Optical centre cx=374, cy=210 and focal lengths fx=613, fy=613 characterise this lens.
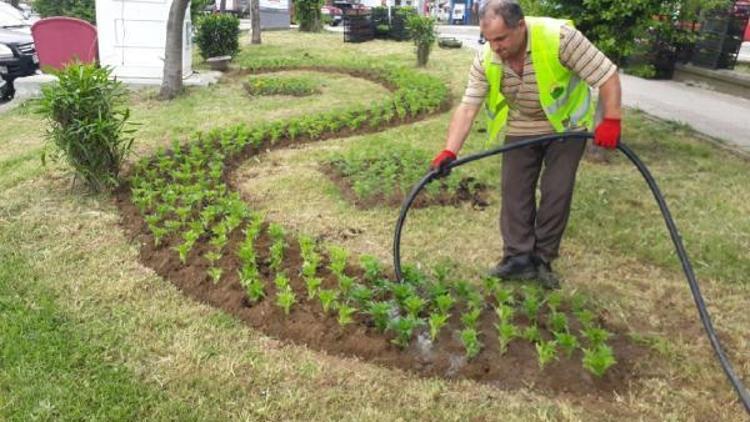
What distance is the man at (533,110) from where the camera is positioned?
3199 mm

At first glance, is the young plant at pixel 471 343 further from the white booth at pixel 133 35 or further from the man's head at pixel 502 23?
the white booth at pixel 133 35

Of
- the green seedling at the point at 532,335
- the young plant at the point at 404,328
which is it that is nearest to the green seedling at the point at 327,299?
the young plant at the point at 404,328

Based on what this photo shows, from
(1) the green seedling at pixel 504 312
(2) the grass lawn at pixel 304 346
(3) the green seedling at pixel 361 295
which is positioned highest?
(1) the green seedling at pixel 504 312

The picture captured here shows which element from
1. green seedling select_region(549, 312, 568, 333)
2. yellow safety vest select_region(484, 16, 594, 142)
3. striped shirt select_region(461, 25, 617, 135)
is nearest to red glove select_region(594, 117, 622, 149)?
Result: striped shirt select_region(461, 25, 617, 135)

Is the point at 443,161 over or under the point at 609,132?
under

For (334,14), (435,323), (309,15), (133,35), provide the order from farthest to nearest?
(334,14), (309,15), (133,35), (435,323)

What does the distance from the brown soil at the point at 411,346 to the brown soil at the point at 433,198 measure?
1347mm

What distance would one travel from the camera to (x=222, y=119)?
832 centimetres

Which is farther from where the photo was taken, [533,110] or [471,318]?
[533,110]

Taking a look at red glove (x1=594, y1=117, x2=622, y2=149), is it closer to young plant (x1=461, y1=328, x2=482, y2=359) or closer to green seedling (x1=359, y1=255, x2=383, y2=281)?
young plant (x1=461, y1=328, x2=482, y2=359)

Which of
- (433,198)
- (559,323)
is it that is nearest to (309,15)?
(433,198)

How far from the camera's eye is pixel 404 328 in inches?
123

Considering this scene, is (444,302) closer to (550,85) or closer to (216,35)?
(550,85)

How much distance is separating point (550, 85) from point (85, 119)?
3.65 metres
